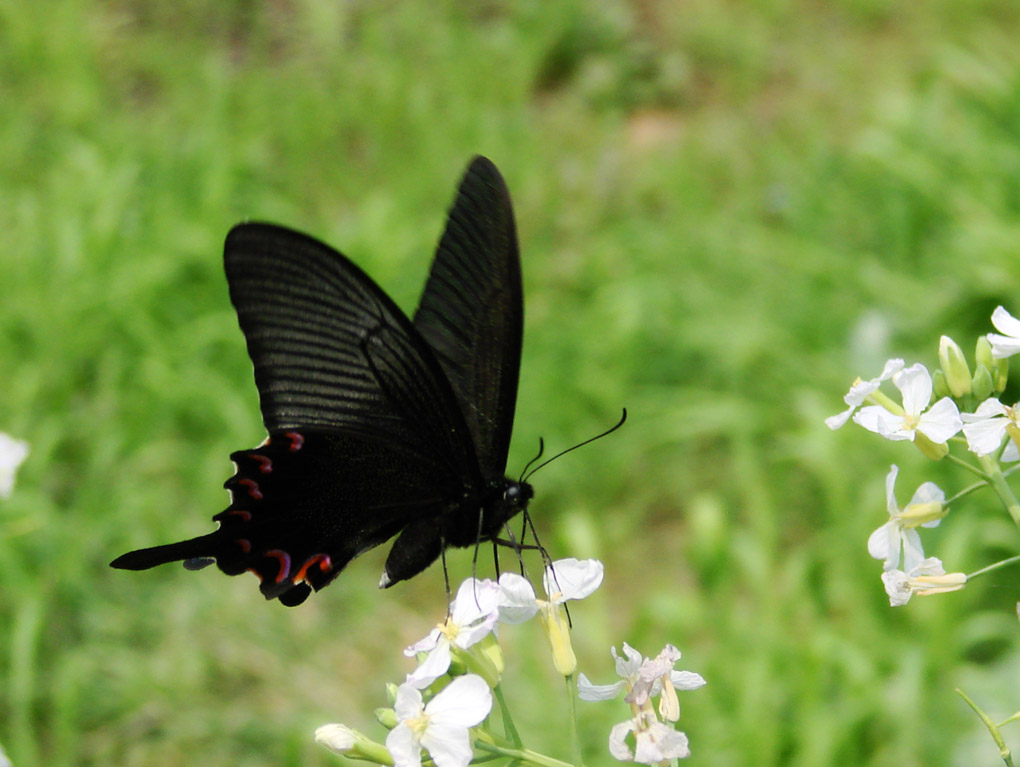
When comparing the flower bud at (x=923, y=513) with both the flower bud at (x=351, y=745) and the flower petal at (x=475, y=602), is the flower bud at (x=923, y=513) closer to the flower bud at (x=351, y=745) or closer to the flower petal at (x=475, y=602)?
the flower petal at (x=475, y=602)

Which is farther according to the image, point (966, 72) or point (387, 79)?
point (387, 79)

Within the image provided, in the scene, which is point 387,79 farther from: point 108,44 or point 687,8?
point 687,8

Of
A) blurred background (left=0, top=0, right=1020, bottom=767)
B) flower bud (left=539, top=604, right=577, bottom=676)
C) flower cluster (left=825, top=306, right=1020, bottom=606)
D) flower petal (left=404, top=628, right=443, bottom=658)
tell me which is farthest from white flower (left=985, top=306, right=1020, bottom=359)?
blurred background (left=0, top=0, right=1020, bottom=767)

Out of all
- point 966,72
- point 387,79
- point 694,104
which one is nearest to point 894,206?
point 966,72

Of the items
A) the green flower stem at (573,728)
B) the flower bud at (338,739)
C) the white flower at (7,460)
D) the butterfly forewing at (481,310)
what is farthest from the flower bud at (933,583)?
the white flower at (7,460)

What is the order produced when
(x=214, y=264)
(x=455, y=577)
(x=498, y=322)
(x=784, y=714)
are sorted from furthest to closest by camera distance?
(x=214, y=264) → (x=455, y=577) → (x=784, y=714) → (x=498, y=322)

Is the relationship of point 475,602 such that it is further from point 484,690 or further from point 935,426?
point 935,426

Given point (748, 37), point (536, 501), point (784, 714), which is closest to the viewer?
point (784, 714)

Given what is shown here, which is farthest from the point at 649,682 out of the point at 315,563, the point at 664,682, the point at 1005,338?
the point at 315,563
